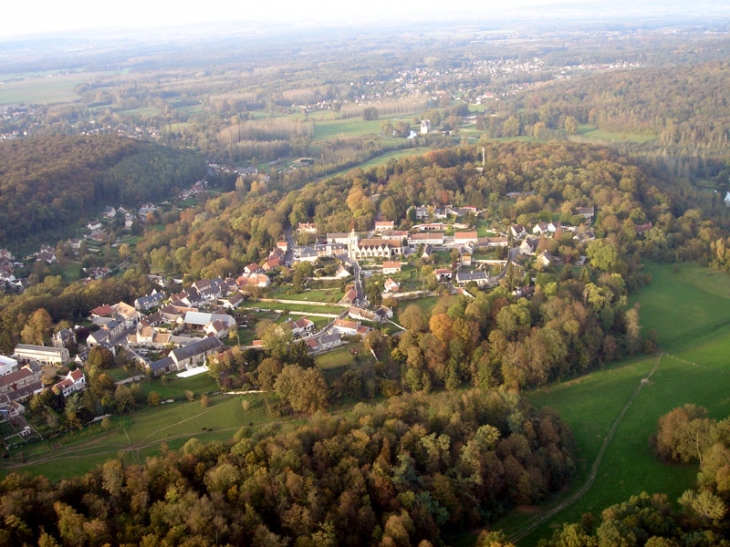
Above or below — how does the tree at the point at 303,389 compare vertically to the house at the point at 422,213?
below

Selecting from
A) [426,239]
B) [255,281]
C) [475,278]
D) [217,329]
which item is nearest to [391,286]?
[475,278]

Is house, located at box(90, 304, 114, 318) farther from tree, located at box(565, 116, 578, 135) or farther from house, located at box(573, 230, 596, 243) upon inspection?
tree, located at box(565, 116, 578, 135)

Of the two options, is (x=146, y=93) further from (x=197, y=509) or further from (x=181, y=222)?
(x=197, y=509)

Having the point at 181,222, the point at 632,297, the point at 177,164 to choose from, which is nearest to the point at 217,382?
the point at 632,297

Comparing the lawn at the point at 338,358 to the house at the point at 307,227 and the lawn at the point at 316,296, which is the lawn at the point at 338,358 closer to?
the lawn at the point at 316,296

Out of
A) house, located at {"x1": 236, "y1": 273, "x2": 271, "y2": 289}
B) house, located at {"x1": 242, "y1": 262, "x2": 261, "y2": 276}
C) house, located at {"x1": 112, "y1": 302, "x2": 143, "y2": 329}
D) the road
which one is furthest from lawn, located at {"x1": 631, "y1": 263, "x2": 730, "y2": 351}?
house, located at {"x1": 112, "y1": 302, "x2": 143, "y2": 329}

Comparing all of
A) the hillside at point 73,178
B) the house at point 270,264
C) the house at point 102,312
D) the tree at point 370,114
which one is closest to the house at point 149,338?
the house at point 102,312

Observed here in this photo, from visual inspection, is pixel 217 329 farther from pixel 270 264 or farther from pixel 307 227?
pixel 307 227
